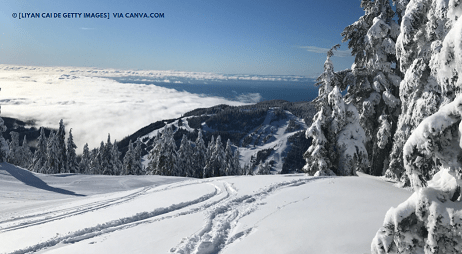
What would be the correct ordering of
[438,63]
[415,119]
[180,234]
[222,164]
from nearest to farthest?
[438,63] < [180,234] < [415,119] < [222,164]

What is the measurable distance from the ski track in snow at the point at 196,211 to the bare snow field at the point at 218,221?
3 centimetres

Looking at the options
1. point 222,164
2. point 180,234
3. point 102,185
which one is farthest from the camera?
point 222,164

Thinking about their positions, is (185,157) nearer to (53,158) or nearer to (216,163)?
(216,163)

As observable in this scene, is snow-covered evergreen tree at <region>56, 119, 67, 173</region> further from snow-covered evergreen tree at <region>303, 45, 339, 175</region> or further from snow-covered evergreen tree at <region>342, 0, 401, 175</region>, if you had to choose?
snow-covered evergreen tree at <region>342, 0, 401, 175</region>

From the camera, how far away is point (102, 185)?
22.5m

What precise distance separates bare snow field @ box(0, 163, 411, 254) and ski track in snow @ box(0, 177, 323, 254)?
0.03m

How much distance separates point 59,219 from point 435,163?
37.8 feet

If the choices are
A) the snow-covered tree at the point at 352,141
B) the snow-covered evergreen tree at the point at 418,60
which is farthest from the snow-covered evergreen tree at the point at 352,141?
the snow-covered evergreen tree at the point at 418,60

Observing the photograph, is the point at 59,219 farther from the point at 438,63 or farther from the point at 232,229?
the point at 438,63

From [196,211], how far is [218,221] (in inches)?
64.0

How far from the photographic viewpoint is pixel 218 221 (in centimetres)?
891

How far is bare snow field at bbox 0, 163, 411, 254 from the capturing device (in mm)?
6930

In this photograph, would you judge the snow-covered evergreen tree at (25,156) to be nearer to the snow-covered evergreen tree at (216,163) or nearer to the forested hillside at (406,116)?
the snow-covered evergreen tree at (216,163)

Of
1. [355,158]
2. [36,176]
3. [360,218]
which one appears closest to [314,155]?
[355,158]
